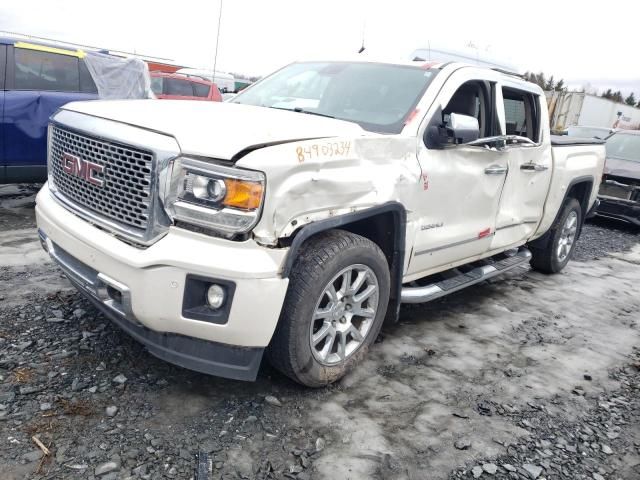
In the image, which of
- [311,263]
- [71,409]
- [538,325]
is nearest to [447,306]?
[538,325]

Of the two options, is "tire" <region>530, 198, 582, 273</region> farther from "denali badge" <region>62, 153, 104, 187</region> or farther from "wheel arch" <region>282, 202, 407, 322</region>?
"denali badge" <region>62, 153, 104, 187</region>

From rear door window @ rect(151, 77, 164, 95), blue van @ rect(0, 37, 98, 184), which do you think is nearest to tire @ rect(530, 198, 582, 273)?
blue van @ rect(0, 37, 98, 184)

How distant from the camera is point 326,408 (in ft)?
9.20

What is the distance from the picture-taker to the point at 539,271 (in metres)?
5.94

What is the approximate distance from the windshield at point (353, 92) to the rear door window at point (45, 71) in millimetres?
3275

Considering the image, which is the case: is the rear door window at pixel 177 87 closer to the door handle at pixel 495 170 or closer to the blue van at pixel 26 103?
the blue van at pixel 26 103

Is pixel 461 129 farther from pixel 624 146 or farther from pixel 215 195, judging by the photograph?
pixel 624 146

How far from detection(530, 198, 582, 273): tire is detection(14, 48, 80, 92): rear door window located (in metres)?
5.71

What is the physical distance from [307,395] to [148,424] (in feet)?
2.76

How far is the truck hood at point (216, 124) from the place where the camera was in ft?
7.55

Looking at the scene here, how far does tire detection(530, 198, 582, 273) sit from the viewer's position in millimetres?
5566

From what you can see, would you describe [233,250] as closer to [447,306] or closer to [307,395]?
[307,395]

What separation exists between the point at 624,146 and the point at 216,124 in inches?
383

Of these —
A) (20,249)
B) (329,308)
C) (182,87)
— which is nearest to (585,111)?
(182,87)
